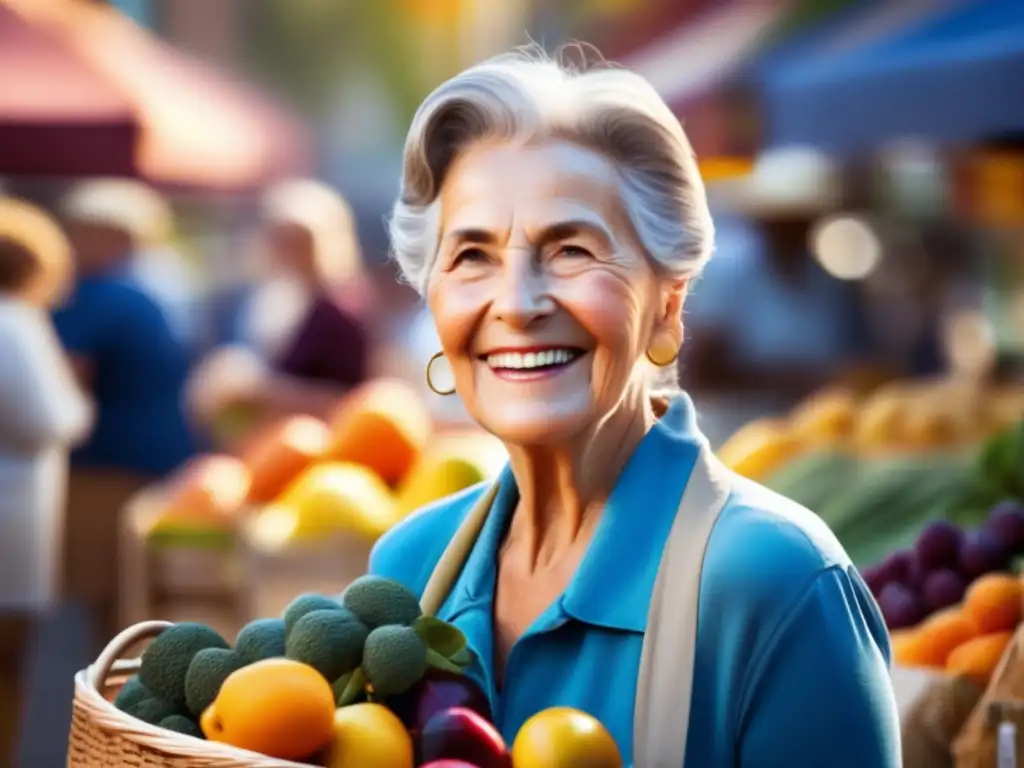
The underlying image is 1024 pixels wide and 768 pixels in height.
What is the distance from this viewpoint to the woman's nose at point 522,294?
6.67 ft

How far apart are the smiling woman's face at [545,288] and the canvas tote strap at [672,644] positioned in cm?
18

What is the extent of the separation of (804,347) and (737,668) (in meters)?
10.3

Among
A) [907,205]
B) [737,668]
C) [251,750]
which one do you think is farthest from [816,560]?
[907,205]

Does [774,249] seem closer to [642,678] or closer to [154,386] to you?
[154,386]

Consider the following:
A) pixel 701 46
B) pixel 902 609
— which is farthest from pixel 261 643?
pixel 701 46

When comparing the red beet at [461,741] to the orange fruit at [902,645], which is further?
the orange fruit at [902,645]

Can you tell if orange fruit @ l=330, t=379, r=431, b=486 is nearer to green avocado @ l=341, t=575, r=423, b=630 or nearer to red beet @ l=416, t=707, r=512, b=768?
green avocado @ l=341, t=575, r=423, b=630

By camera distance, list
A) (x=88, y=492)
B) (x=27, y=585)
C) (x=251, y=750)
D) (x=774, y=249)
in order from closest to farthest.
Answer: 1. (x=251, y=750)
2. (x=27, y=585)
3. (x=88, y=492)
4. (x=774, y=249)

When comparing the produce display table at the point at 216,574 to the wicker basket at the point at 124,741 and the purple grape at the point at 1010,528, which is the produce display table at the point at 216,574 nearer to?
the purple grape at the point at 1010,528

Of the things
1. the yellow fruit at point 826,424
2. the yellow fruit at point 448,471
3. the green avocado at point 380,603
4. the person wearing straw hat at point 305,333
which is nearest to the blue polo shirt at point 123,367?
the person wearing straw hat at point 305,333

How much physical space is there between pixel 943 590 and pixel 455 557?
146cm

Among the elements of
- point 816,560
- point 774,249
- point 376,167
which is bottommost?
point 816,560

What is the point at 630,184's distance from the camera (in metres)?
2.07

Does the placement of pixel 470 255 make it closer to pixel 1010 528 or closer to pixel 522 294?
pixel 522 294
